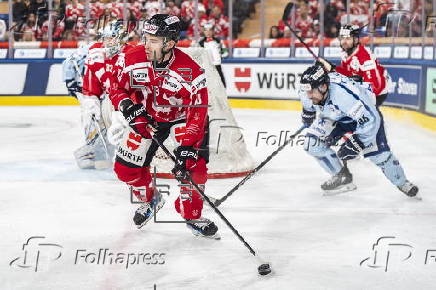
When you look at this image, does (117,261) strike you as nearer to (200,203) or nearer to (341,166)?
(200,203)

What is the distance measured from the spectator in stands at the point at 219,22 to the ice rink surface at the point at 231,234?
722 centimetres

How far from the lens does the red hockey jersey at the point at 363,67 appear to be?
24.9 ft

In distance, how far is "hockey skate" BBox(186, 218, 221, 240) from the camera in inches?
182

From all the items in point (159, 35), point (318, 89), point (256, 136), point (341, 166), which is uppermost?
point (159, 35)

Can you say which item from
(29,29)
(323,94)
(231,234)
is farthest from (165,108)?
(29,29)

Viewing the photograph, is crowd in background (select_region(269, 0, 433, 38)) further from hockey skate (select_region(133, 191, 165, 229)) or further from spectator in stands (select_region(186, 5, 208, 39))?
hockey skate (select_region(133, 191, 165, 229))

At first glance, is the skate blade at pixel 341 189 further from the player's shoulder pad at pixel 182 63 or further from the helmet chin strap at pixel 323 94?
the player's shoulder pad at pixel 182 63

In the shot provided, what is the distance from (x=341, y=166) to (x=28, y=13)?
9.68 metres

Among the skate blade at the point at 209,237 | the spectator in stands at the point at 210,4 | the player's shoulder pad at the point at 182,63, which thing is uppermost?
the player's shoulder pad at the point at 182,63

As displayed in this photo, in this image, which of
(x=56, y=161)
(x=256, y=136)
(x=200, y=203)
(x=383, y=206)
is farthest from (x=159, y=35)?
(x=256, y=136)

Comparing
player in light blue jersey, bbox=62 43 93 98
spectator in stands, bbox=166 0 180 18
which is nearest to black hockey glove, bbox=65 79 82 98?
player in light blue jersey, bbox=62 43 93 98

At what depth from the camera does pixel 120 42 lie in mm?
6949

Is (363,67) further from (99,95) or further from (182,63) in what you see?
(182,63)

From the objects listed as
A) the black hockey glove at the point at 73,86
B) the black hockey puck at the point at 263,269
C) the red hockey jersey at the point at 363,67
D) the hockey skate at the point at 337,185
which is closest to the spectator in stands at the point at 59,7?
the black hockey glove at the point at 73,86
